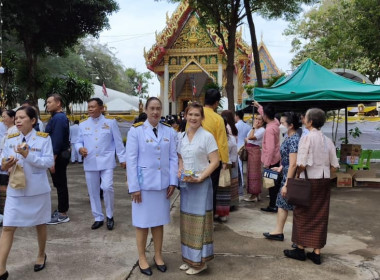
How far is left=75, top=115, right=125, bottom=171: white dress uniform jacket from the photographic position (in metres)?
4.71

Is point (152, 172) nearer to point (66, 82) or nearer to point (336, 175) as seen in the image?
point (336, 175)

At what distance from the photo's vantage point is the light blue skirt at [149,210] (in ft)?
10.7

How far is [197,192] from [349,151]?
5.98 meters

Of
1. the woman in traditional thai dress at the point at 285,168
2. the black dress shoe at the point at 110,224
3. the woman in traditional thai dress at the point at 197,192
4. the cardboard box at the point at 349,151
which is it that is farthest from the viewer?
the cardboard box at the point at 349,151

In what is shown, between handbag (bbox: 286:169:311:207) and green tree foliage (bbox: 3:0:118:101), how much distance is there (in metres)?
11.4

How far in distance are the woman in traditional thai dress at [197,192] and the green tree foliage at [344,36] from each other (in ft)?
27.6

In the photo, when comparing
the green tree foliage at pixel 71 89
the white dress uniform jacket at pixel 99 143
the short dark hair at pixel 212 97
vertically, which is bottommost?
the white dress uniform jacket at pixel 99 143

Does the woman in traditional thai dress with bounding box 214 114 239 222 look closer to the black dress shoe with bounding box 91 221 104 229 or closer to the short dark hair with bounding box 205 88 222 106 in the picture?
the short dark hair with bounding box 205 88 222 106

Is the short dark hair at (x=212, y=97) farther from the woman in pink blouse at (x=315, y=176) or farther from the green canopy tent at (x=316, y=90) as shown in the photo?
the green canopy tent at (x=316, y=90)

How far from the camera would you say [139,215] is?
3285mm

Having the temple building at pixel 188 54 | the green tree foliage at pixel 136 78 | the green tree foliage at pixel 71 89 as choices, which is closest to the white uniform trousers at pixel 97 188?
the green tree foliage at pixel 71 89

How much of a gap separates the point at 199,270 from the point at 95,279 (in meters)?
0.96

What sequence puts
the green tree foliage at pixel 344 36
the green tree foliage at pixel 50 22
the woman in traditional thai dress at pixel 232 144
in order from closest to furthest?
1. the woman in traditional thai dress at pixel 232 144
2. the green tree foliage at pixel 344 36
3. the green tree foliage at pixel 50 22

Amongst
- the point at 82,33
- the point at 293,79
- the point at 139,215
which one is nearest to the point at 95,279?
the point at 139,215
